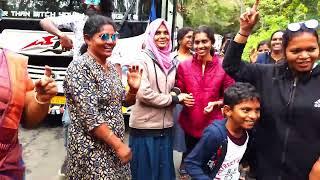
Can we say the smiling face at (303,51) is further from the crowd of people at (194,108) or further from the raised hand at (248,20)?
the raised hand at (248,20)

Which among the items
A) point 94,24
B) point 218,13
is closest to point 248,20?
point 94,24

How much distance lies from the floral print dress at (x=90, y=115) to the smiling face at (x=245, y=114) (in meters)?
0.73

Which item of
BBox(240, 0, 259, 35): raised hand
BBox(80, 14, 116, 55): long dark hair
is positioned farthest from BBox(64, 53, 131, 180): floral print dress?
BBox(240, 0, 259, 35): raised hand

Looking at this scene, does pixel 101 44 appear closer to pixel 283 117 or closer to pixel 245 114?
pixel 245 114

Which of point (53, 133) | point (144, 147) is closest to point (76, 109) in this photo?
point (144, 147)

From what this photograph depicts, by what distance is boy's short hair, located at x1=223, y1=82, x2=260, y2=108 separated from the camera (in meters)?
2.63

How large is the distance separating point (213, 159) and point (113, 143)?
24.7 inches

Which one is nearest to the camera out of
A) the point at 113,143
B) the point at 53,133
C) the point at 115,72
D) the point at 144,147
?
the point at 113,143

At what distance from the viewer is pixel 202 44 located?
12.6ft

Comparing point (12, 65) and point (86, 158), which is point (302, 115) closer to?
point (86, 158)

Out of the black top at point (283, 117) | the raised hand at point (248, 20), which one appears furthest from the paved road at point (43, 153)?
the raised hand at point (248, 20)

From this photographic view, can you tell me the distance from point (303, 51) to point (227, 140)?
2.40 ft

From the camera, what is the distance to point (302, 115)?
2.32 meters

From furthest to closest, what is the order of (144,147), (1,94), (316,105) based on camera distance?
(144,147), (316,105), (1,94)
